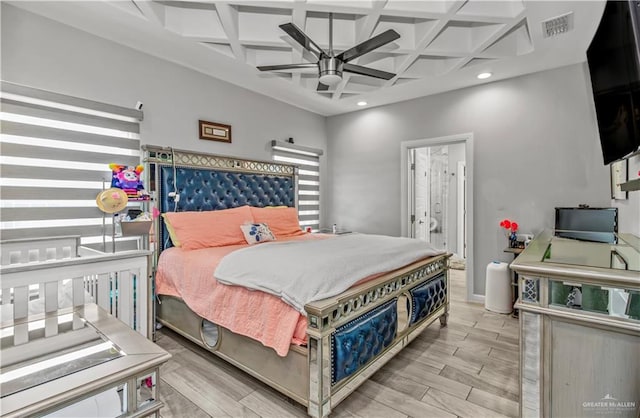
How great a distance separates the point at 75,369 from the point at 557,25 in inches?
150

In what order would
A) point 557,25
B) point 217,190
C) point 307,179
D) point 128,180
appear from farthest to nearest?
point 307,179 → point 217,190 → point 128,180 → point 557,25

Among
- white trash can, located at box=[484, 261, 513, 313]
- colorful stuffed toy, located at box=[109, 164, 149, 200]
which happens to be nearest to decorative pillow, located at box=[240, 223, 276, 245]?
colorful stuffed toy, located at box=[109, 164, 149, 200]

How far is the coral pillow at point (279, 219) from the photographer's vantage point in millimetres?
3740

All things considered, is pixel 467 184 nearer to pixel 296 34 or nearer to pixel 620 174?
pixel 620 174

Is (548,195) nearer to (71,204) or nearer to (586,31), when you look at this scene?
(586,31)

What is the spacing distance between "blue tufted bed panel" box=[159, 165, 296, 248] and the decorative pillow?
1.97 ft

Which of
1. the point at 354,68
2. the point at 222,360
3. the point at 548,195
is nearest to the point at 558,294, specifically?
the point at 354,68

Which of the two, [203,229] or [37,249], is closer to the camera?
[37,249]

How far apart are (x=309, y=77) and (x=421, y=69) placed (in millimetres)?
1349

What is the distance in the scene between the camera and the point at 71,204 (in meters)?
2.59

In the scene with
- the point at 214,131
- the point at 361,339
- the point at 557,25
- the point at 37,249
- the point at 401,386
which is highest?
the point at 557,25

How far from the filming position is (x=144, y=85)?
3062 millimetres

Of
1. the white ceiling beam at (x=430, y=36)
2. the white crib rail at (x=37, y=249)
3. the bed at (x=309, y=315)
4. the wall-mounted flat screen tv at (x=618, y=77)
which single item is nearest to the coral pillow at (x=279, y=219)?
the bed at (x=309, y=315)

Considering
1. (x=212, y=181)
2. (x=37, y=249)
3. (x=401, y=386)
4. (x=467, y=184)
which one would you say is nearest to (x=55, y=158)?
(x=37, y=249)
